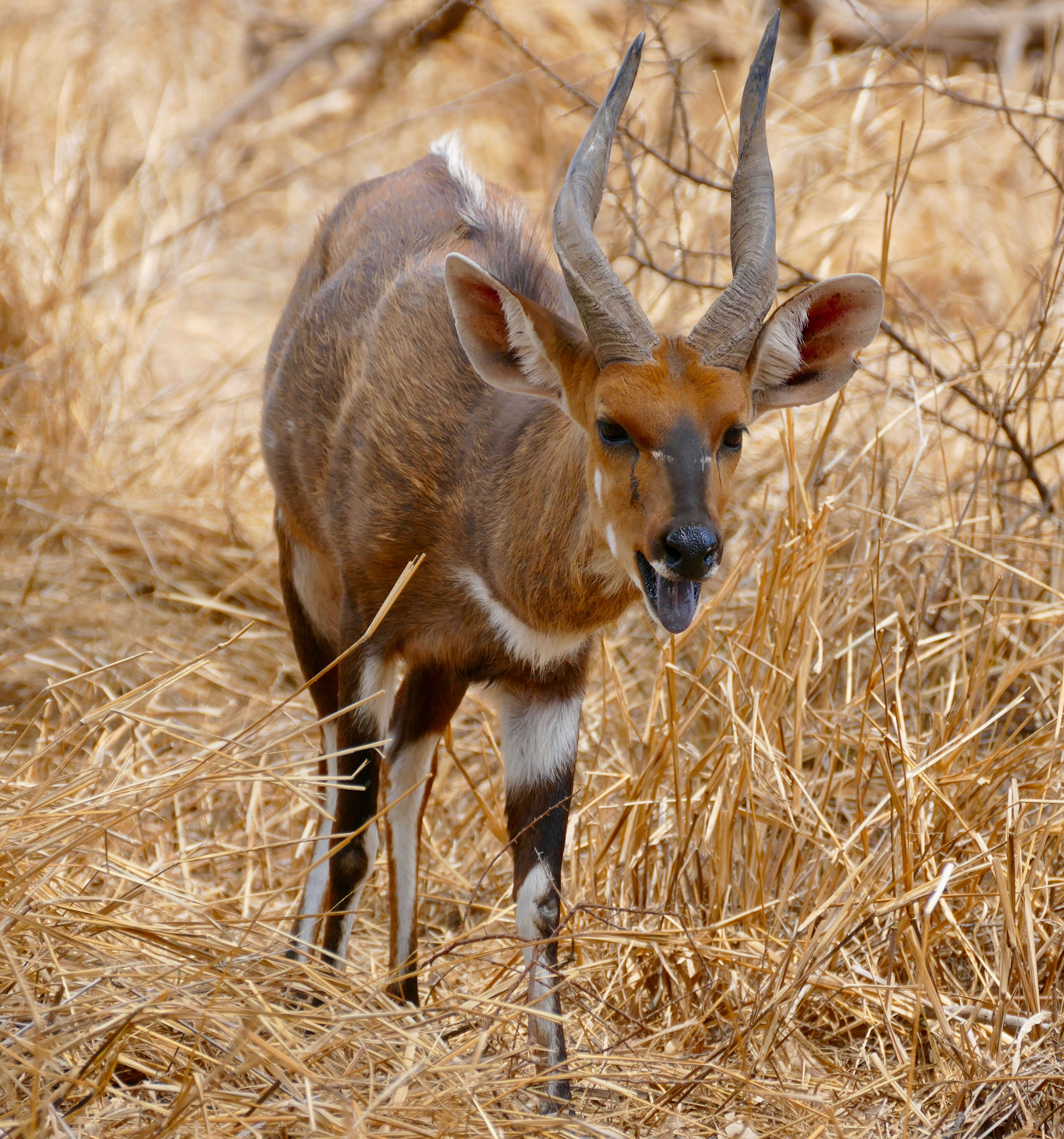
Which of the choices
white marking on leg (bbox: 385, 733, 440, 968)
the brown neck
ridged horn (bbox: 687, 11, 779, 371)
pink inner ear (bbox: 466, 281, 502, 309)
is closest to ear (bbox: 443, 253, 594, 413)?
pink inner ear (bbox: 466, 281, 502, 309)

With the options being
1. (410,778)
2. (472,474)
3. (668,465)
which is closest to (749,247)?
(668,465)

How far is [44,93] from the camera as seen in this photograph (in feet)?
32.8

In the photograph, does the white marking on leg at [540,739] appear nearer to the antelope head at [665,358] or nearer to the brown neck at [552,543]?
the brown neck at [552,543]

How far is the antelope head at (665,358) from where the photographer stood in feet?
10.5

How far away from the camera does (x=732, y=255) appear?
3494 millimetres

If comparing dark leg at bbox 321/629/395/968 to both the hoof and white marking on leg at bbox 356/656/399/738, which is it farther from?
the hoof

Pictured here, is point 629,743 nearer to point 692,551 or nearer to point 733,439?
point 733,439

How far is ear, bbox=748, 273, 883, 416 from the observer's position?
3.50 m

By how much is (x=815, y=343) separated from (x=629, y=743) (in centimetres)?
153

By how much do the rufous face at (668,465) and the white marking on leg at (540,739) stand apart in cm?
77

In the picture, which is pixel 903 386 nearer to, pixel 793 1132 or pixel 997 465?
pixel 997 465

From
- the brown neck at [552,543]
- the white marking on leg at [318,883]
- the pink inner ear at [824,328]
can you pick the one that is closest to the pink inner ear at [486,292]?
the brown neck at [552,543]

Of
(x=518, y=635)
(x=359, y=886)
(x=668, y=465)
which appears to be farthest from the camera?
(x=359, y=886)

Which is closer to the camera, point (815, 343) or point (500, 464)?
point (815, 343)
